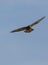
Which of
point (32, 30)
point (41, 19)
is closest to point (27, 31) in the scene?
point (32, 30)

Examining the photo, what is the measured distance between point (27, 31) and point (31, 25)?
244cm

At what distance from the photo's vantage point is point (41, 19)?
286 feet

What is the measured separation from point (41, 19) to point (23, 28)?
22.0ft

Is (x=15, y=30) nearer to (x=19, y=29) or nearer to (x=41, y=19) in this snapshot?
(x=19, y=29)

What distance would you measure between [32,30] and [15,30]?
18.1 feet

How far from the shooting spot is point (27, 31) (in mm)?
82562

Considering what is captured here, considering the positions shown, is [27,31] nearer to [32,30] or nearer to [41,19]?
[32,30]

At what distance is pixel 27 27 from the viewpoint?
83.6 meters

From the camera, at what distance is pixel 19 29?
281 feet

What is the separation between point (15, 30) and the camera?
86.0 meters

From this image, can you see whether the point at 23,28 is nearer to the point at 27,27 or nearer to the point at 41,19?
the point at 27,27

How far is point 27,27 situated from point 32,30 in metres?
1.65

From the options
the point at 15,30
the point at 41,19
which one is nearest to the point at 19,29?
the point at 15,30

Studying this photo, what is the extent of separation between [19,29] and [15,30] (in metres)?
1.21
